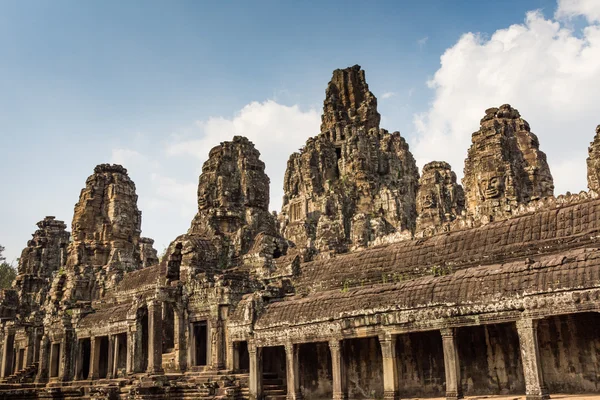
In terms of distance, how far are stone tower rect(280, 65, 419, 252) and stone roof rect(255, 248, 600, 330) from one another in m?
29.4

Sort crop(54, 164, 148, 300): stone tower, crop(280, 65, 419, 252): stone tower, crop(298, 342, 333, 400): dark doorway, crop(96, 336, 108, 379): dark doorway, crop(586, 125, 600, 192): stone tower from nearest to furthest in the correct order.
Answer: crop(298, 342, 333, 400): dark doorway, crop(586, 125, 600, 192): stone tower, crop(96, 336, 108, 379): dark doorway, crop(54, 164, 148, 300): stone tower, crop(280, 65, 419, 252): stone tower

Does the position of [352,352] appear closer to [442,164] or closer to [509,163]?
[509,163]

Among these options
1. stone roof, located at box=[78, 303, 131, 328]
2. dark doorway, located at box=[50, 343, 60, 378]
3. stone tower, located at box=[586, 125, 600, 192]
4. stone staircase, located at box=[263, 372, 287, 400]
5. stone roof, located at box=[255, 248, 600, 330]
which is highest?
stone tower, located at box=[586, 125, 600, 192]

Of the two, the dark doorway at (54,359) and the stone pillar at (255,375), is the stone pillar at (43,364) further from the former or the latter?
the stone pillar at (255,375)

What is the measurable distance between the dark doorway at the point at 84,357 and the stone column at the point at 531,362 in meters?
23.4

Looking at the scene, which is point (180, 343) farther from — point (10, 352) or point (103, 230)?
point (103, 230)

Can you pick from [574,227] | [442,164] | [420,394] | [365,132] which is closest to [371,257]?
[420,394]

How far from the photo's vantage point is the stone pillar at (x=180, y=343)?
24.0 metres

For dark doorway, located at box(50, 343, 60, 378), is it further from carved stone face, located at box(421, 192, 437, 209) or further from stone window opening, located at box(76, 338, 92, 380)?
carved stone face, located at box(421, 192, 437, 209)

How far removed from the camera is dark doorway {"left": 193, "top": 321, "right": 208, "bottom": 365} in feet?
80.2

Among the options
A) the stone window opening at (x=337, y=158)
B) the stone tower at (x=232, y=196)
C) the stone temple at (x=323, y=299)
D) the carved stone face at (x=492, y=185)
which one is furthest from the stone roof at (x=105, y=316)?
the stone window opening at (x=337, y=158)

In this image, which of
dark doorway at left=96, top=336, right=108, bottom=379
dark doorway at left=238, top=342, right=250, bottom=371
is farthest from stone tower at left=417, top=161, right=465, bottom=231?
dark doorway at left=96, top=336, right=108, bottom=379

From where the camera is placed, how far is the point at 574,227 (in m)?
16.2

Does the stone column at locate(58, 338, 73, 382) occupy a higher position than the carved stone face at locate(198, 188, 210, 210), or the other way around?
the carved stone face at locate(198, 188, 210, 210)
